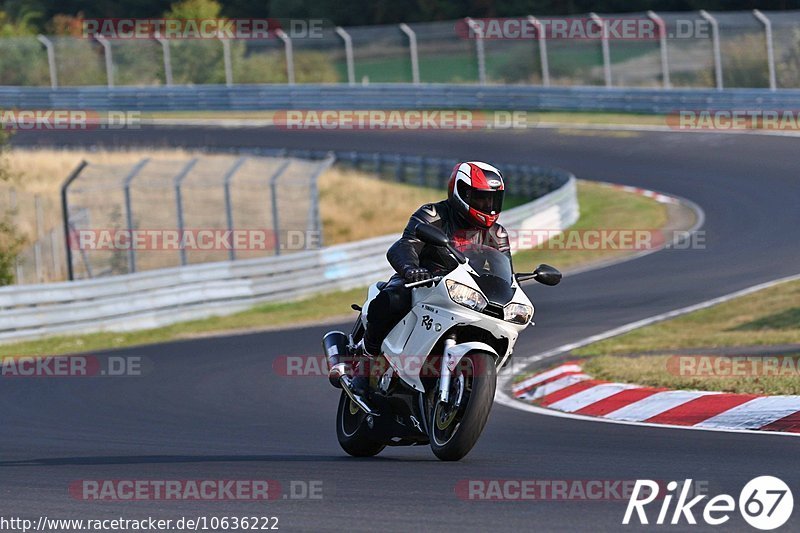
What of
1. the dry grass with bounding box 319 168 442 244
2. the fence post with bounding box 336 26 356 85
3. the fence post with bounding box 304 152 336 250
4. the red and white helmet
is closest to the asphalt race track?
the red and white helmet

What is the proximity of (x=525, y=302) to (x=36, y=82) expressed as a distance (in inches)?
1691

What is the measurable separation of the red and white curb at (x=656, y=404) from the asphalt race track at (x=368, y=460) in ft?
1.54

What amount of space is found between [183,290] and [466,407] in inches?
535

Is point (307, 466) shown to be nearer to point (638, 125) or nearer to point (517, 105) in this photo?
point (638, 125)

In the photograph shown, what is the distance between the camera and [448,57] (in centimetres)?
4231

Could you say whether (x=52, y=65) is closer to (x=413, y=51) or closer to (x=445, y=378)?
(x=413, y=51)

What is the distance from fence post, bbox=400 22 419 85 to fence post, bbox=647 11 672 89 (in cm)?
862

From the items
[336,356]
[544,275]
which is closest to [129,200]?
[336,356]

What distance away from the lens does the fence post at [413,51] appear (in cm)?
4272

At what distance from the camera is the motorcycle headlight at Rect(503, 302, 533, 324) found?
734cm

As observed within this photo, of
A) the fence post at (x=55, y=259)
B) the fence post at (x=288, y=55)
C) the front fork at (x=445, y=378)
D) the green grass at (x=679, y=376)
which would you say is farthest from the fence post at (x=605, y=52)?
the front fork at (x=445, y=378)

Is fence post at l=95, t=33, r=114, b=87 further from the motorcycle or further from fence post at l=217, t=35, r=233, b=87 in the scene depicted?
the motorcycle

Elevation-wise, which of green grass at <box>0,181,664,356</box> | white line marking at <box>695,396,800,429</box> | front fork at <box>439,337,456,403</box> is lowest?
green grass at <box>0,181,664,356</box>

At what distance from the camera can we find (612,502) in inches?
235
